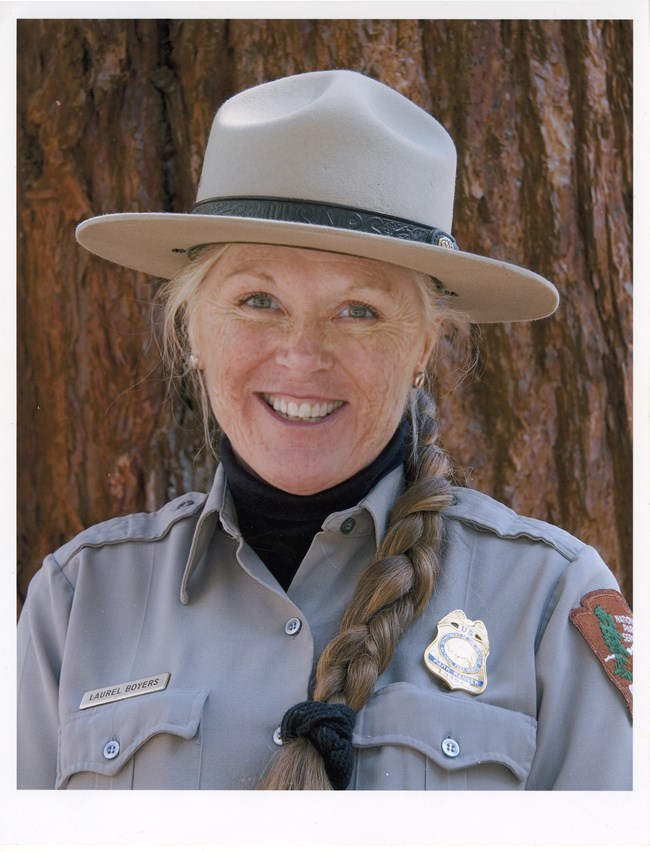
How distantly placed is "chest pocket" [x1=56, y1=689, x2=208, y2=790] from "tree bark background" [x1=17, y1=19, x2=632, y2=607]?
2.76 feet

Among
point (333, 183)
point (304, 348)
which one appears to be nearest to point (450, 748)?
point (304, 348)

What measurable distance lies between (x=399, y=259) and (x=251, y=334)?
362mm

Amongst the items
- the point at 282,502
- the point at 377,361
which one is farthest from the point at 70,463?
the point at 377,361

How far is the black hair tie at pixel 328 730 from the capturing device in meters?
1.89

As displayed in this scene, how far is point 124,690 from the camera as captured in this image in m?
2.11

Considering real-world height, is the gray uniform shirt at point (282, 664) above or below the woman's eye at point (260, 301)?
below

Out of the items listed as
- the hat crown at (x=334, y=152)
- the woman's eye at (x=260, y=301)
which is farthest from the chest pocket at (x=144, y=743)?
the hat crown at (x=334, y=152)

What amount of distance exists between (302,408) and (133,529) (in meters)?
0.59

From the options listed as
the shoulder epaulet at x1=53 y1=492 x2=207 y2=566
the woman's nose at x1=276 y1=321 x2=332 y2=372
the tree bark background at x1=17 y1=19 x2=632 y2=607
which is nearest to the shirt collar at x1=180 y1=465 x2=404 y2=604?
the shoulder epaulet at x1=53 y1=492 x2=207 y2=566

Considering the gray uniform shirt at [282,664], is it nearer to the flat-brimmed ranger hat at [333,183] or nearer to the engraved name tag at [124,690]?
the engraved name tag at [124,690]

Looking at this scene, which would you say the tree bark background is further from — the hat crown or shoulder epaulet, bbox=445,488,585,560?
the hat crown

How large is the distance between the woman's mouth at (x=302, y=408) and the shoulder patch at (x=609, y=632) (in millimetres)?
697
